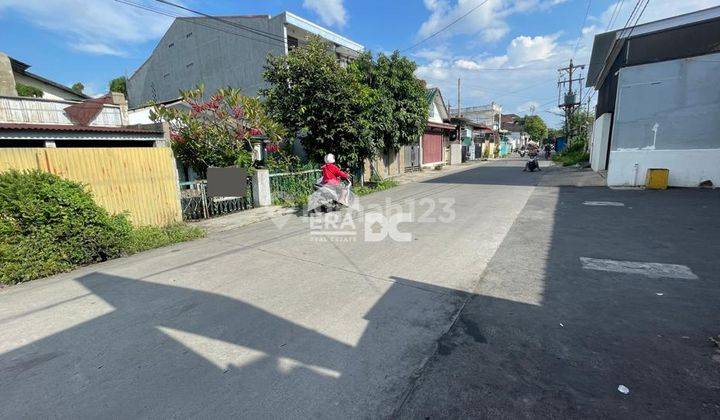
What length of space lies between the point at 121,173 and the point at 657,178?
15752mm

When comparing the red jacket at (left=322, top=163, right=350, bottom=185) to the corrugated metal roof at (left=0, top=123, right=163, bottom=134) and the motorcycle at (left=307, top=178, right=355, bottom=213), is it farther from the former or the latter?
the corrugated metal roof at (left=0, top=123, right=163, bottom=134)

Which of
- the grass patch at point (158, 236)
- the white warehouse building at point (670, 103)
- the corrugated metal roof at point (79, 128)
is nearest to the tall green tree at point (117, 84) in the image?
the corrugated metal roof at point (79, 128)

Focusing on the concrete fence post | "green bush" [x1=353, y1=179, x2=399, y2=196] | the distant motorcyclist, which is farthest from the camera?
"green bush" [x1=353, y1=179, x2=399, y2=196]

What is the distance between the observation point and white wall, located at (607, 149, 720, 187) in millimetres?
10633

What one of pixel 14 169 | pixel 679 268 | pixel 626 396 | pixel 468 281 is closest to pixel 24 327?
pixel 14 169

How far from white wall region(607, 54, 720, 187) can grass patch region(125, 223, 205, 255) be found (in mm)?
14136

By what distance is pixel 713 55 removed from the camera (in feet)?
33.3

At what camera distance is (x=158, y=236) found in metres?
6.67

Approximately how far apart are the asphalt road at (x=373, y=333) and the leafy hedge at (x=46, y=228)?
0.29 meters

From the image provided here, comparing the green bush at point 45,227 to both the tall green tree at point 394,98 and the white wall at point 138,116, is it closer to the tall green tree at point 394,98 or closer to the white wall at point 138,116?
the tall green tree at point 394,98

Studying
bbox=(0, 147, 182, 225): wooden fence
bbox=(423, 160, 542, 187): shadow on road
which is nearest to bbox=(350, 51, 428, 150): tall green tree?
bbox=(423, 160, 542, 187): shadow on road

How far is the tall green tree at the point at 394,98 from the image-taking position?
45.1 ft

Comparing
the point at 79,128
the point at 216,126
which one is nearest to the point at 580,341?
the point at 216,126

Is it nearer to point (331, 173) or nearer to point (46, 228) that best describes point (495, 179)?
point (331, 173)
